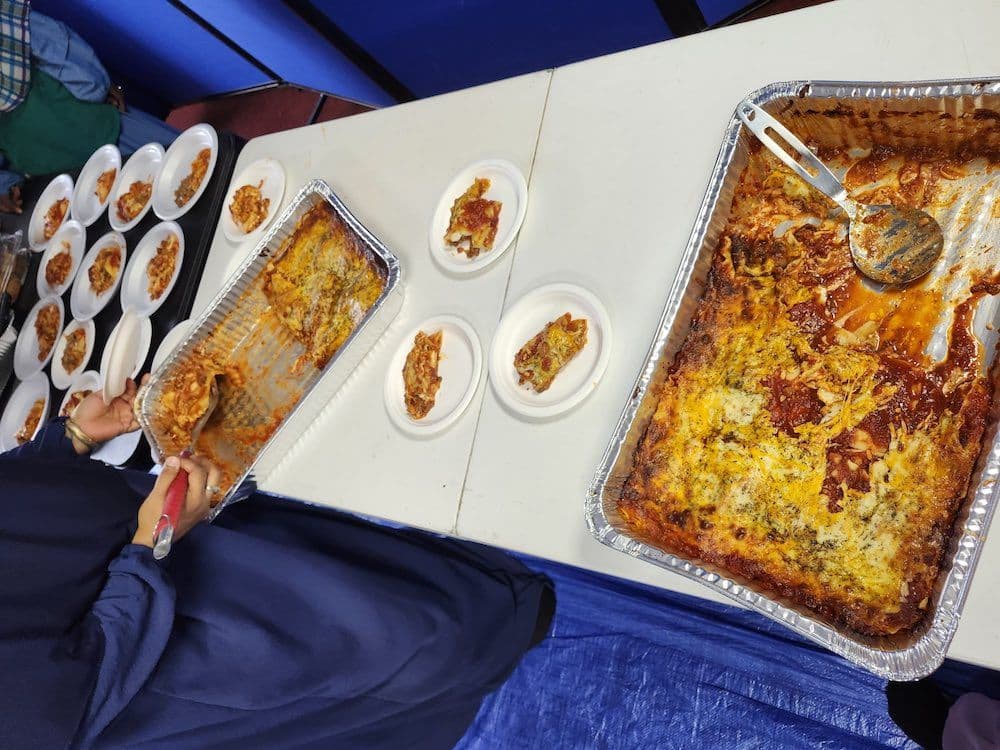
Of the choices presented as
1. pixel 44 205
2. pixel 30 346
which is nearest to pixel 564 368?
pixel 30 346

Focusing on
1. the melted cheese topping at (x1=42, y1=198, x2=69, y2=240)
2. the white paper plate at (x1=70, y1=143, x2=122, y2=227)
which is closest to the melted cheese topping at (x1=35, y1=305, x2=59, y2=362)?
the white paper plate at (x1=70, y1=143, x2=122, y2=227)

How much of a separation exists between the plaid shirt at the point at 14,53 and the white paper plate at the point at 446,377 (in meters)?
2.47

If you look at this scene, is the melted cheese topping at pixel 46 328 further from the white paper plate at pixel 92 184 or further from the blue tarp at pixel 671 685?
the blue tarp at pixel 671 685

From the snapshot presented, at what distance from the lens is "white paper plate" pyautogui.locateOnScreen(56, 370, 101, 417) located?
7.91 ft

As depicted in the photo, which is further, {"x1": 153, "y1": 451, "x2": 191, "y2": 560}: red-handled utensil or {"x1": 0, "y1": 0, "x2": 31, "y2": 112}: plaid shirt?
{"x1": 0, "y1": 0, "x2": 31, "y2": 112}: plaid shirt

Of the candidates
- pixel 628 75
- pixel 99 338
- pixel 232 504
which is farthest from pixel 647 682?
pixel 99 338

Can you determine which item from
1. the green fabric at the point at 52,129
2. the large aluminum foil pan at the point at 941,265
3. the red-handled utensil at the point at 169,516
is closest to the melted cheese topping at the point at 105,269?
the green fabric at the point at 52,129

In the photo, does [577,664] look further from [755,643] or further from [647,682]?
[755,643]

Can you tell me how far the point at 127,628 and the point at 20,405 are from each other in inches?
78.8

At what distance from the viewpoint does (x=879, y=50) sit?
1302mm

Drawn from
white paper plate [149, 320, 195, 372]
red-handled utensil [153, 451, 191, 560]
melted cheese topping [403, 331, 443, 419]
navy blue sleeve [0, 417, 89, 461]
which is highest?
melted cheese topping [403, 331, 443, 419]

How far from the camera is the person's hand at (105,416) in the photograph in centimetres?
209

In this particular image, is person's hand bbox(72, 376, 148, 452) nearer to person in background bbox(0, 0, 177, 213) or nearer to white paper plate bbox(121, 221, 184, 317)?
white paper plate bbox(121, 221, 184, 317)

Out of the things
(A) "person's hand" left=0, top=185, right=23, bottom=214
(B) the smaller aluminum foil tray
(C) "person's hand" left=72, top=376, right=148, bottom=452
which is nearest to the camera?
(B) the smaller aluminum foil tray
